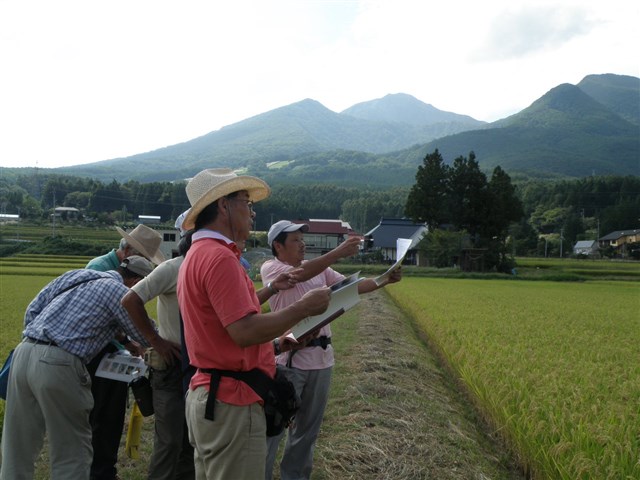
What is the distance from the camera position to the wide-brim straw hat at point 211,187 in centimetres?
255

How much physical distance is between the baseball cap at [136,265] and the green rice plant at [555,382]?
3002 millimetres

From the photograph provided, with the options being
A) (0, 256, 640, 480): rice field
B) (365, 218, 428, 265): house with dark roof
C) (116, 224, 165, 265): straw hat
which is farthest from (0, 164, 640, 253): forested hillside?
(116, 224, 165, 265): straw hat

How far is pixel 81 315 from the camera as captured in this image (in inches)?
135

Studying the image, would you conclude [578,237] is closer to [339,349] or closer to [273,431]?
[339,349]

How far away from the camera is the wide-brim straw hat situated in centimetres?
255

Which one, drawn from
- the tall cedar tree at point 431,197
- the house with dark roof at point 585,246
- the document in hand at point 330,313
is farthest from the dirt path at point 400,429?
the house with dark roof at point 585,246

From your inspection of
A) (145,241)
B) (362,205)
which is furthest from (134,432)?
(362,205)

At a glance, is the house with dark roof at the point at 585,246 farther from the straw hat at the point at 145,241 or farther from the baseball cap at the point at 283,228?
the straw hat at the point at 145,241

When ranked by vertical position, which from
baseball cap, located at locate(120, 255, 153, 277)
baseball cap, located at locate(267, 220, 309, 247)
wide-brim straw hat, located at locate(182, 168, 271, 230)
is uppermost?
wide-brim straw hat, located at locate(182, 168, 271, 230)

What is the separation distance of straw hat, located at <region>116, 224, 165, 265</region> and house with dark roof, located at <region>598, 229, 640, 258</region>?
6563 centimetres

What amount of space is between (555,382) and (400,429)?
1814 mm

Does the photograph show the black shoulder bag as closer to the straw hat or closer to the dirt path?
the dirt path

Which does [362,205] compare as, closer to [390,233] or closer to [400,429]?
[390,233]

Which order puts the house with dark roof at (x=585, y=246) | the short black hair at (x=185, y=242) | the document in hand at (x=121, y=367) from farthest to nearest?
1. the house with dark roof at (x=585, y=246)
2. the document in hand at (x=121, y=367)
3. the short black hair at (x=185, y=242)
